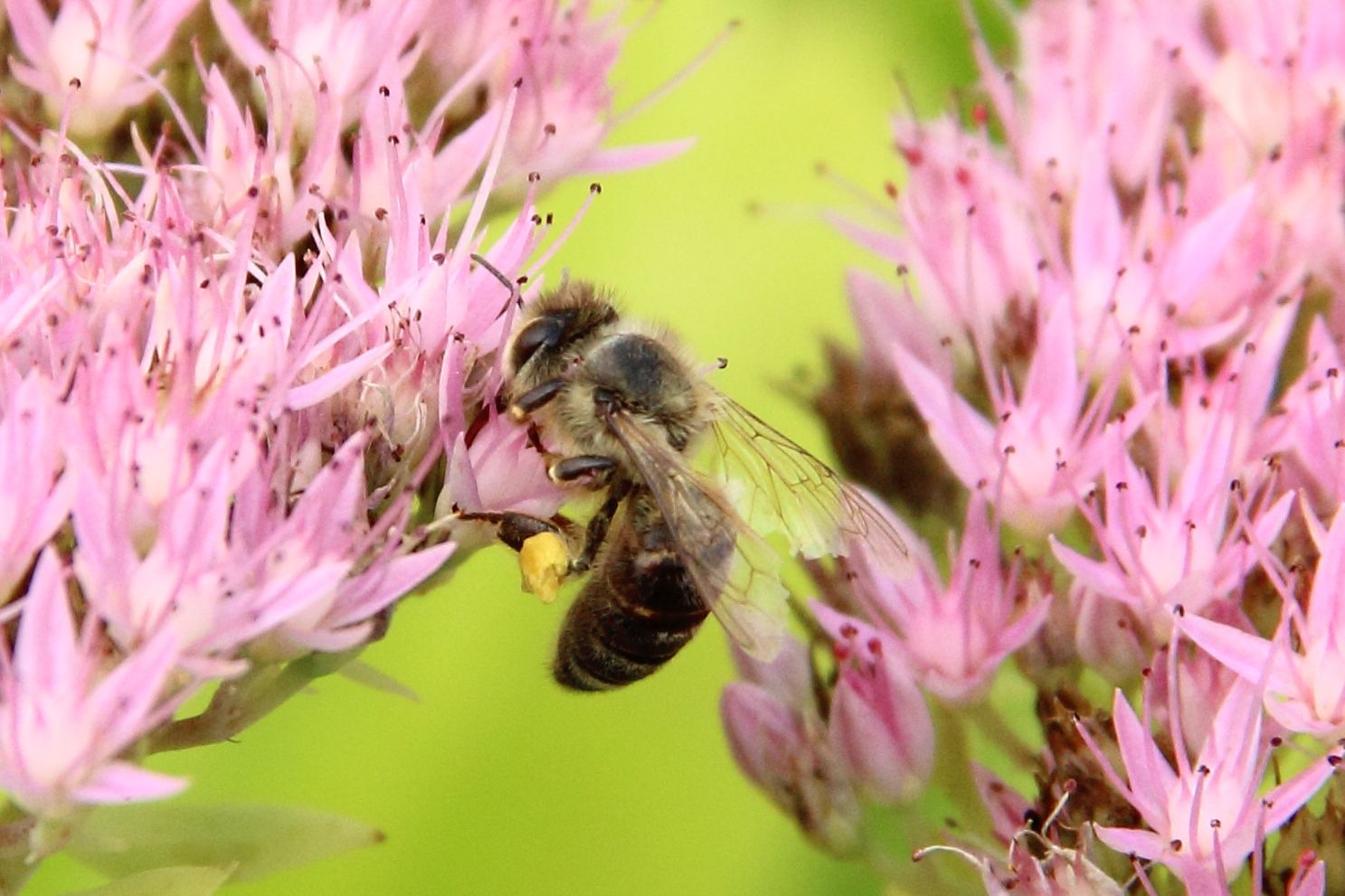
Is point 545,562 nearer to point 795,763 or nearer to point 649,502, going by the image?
point 649,502

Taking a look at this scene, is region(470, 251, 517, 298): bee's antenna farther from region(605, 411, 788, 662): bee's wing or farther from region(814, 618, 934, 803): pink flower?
region(814, 618, 934, 803): pink flower

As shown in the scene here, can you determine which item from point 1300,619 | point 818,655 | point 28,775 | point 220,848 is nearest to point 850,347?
point 818,655

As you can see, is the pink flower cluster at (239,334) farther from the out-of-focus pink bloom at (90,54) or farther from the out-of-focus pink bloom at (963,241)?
the out-of-focus pink bloom at (963,241)

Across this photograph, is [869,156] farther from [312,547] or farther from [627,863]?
[312,547]

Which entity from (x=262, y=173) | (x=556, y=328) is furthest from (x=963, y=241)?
(x=262, y=173)

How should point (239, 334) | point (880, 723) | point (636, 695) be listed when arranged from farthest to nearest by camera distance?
point (636, 695), point (880, 723), point (239, 334)

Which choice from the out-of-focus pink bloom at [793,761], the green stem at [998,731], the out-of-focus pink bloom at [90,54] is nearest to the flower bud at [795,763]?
the out-of-focus pink bloom at [793,761]
